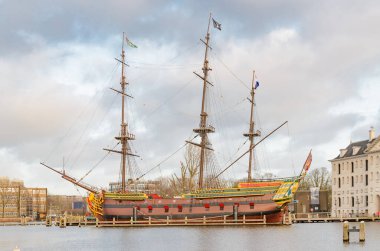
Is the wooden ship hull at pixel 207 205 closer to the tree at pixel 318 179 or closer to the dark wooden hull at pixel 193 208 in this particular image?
the dark wooden hull at pixel 193 208

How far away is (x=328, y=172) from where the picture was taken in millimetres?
161875

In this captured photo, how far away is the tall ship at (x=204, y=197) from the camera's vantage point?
83.1m

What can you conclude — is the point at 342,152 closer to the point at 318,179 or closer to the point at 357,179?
the point at 357,179

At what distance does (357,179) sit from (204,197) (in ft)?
174

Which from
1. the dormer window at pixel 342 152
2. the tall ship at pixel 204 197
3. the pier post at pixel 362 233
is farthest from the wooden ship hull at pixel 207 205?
the dormer window at pixel 342 152

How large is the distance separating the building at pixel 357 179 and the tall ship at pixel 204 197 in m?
38.6

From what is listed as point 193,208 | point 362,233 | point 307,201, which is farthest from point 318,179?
point 362,233

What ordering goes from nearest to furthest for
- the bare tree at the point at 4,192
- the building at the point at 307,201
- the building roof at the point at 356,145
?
1. the building roof at the point at 356,145
2. the building at the point at 307,201
3. the bare tree at the point at 4,192

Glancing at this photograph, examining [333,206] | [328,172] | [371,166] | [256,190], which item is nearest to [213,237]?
[256,190]

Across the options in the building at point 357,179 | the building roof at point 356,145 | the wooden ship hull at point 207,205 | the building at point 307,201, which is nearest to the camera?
the wooden ship hull at point 207,205

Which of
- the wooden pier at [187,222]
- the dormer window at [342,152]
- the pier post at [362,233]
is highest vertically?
the dormer window at [342,152]

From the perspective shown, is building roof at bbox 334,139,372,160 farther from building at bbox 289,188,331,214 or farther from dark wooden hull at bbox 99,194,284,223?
dark wooden hull at bbox 99,194,284,223

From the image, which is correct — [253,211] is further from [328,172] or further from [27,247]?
[328,172]

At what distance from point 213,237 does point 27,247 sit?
16.1m
